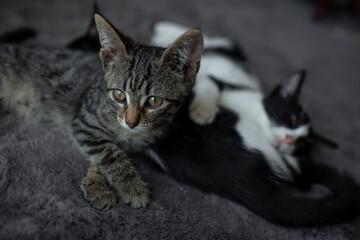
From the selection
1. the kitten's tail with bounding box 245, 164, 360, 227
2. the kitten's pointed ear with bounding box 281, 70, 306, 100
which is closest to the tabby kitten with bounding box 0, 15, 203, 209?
the kitten's tail with bounding box 245, 164, 360, 227

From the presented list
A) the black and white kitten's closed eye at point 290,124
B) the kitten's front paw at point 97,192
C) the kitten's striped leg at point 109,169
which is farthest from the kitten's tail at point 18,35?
the black and white kitten's closed eye at point 290,124

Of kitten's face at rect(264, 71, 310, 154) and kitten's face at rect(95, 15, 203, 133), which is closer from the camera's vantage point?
kitten's face at rect(95, 15, 203, 133)

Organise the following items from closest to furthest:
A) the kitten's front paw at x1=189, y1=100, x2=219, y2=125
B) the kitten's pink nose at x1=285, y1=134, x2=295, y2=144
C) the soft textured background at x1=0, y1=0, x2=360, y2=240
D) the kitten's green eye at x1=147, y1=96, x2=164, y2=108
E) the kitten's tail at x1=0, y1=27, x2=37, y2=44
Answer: the soft textured background at x1=0, y1=0, x2=360, y2=240 < the kitten's green eye at x1=147, y1=96, x2=164, y2=108 < the kitten's front paw at x1=189, y1=100, x2=219, y2=125 < the kitten's pink nose at x1=285, y1=134, x2=295, y2=144 < the kitten's tail at x1=0, y1=27, x2=37, y2=44

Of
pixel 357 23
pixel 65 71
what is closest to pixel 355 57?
pixel 357 23

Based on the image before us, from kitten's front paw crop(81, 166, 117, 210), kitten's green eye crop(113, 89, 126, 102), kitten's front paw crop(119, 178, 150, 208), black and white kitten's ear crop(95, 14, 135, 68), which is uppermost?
black and white kitten's ear crop(95, 14, 135, 68)

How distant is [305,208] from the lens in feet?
3.55

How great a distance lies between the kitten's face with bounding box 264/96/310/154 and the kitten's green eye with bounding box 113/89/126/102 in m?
0.85

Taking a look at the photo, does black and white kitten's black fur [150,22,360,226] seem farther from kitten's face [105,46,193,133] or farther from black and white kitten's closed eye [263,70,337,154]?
kitten's face [105,46,193,133]

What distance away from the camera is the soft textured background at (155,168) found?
0.96 m

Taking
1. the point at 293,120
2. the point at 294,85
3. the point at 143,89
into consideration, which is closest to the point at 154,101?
the point at 143,89

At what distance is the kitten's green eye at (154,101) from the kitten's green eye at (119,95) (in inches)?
4.1

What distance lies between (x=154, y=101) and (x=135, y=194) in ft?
1.19

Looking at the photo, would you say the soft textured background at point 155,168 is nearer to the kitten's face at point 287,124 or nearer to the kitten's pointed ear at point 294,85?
the kitten's face at point 287,124

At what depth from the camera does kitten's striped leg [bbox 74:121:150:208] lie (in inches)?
41.2
